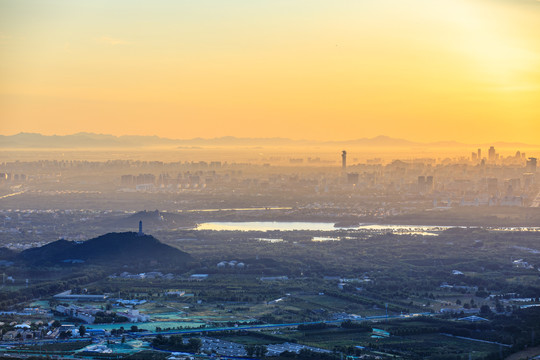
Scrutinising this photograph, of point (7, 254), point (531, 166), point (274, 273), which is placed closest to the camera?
point (274, 273)

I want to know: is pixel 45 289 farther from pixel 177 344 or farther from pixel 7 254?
pixel 177 344

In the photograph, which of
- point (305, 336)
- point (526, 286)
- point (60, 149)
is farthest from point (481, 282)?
point (60, 149)

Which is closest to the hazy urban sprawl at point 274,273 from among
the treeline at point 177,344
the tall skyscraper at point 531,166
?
the treeline at point 177,344

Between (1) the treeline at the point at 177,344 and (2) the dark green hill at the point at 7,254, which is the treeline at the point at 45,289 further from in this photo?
(1) the treeline at the point at 177,344

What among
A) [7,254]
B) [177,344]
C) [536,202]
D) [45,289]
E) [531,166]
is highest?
[531,166]

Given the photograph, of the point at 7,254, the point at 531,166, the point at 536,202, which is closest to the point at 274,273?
the point at 7,254

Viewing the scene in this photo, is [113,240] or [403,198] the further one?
[403,198]

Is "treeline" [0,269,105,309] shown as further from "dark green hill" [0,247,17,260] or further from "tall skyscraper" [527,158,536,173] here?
"tall skyscraper" [527,158,536,173]

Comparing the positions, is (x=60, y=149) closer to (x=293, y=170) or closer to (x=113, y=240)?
(x=293, y=170)
